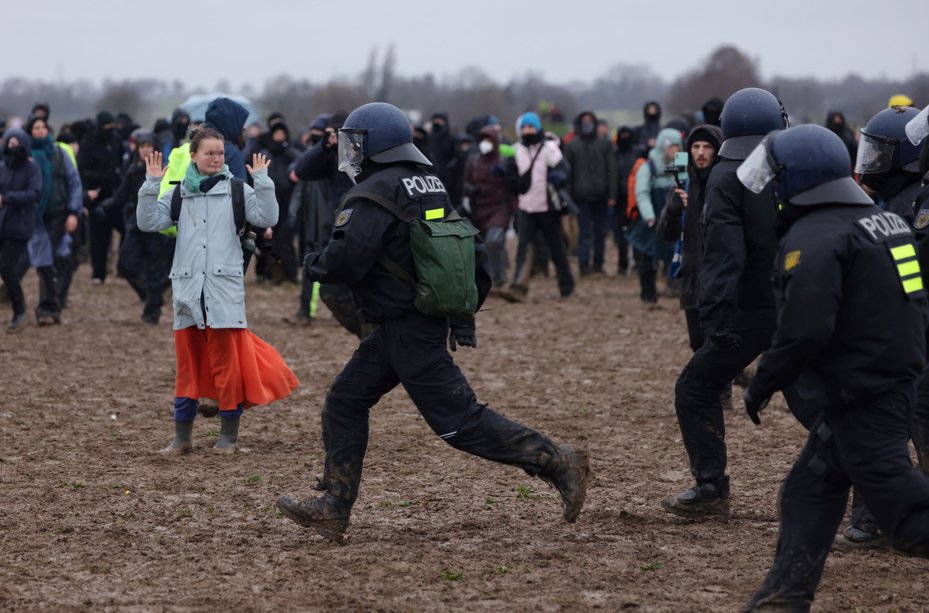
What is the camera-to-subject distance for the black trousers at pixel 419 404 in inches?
255

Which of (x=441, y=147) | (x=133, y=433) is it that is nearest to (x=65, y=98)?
(x=441, y=147)

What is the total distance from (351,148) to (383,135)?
0.18 metres

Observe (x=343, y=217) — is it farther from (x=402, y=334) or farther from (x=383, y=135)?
(x=402, y=334)

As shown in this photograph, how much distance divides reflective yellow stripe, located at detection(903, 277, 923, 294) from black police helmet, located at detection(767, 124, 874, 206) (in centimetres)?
33

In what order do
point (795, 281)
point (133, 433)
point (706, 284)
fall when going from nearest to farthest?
point (795, 281)
point (706, 284)
point (133, 433)

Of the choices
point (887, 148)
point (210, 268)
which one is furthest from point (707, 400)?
point (210, 268)

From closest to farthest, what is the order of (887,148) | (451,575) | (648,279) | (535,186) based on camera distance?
(451,575)
(887,148)
(648,279)
(535,186)

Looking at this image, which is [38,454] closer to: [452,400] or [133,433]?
[133,433]

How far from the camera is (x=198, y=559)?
6.41m

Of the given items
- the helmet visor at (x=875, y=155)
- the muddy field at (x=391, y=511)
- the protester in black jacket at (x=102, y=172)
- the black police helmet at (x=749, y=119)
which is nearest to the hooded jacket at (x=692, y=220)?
the black police helmet at (x=749, y=119)

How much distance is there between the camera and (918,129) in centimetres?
664

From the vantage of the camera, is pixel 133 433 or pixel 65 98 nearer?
pixel 133 433

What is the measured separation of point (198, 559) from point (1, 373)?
6.43 meters

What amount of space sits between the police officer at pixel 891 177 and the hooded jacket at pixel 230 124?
4354 mm
